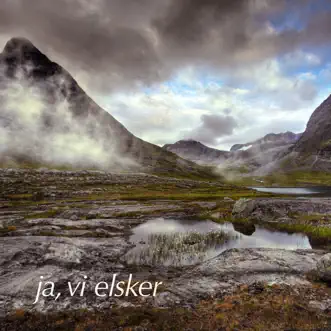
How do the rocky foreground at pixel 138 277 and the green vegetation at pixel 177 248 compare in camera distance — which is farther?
the green vegetation at pixel 177 248

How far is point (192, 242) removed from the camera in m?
36.3

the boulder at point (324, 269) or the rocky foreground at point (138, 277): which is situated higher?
the boulder at point (324, 269)

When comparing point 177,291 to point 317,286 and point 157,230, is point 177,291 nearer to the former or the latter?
point 317,286

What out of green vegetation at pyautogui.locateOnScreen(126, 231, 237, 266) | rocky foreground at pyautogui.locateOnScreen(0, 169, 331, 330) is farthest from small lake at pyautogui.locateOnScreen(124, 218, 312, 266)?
rocky foreground at pyautogui.locateOnScreen(0, 169, 331, 330)

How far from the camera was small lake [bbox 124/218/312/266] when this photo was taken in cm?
2905

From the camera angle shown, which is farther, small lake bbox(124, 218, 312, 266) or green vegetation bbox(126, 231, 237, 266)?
small lake bbox(124, 218, 312, 266)

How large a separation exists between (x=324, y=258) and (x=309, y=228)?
85.8ft

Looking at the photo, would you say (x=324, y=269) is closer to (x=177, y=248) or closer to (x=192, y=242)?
(x=177, y=248)

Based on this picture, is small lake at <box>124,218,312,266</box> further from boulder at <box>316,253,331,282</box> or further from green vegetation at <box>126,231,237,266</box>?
boulder at <box>316,253,331,282</box>

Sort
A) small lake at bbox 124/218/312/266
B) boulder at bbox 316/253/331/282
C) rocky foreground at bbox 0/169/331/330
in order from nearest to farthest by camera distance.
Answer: rocky foreground at bbox 0/169/331/330
boulder at bbox 316/253/331/282
small lake at bbox 124/218/312/266

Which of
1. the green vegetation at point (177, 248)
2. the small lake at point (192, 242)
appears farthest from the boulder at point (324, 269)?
the green vegetation at point (177, 248)

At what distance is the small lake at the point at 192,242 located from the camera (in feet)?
95.3

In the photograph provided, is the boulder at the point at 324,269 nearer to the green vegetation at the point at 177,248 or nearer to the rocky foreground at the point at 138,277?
the rocky foreground at the point at 138,277

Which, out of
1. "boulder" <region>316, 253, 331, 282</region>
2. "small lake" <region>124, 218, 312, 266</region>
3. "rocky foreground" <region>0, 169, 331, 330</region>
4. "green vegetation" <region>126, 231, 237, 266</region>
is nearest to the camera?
"rocky foreground" <region>0, 169, 331, 330</region>
